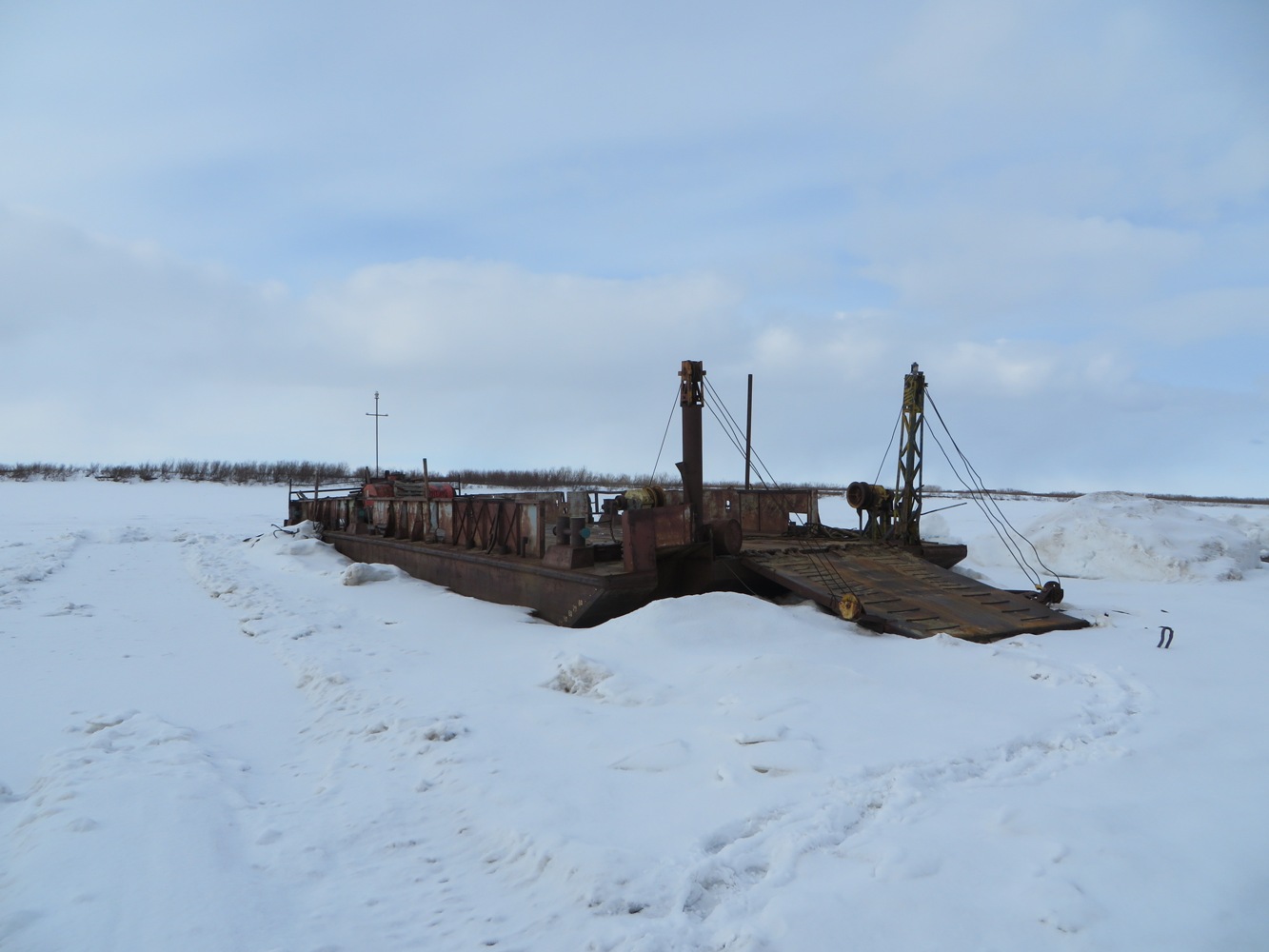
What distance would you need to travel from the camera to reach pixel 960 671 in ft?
23.0

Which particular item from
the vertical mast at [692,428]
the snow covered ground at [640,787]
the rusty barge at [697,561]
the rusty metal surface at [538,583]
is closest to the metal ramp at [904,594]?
the rusty barge at [697,561]

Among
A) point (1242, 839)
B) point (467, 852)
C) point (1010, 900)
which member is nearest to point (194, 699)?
point (467, 852)

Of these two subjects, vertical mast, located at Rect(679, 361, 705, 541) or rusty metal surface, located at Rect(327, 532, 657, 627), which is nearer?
rusty metal surface, located at Rect(327, 532, 657, 627)

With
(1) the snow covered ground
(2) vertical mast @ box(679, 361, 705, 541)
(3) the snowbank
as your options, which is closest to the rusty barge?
(2) vertical mast @ box(679, 361, 705, 541)

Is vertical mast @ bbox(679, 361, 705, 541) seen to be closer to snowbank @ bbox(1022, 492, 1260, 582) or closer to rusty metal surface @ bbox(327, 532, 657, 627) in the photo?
rusty metal surface @ bbox(327, 532, 657, 627)

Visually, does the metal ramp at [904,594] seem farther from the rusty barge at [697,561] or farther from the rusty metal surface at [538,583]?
the rusty metal surface at [538,583]

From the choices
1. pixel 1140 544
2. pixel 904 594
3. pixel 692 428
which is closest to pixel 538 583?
pixel 692 428

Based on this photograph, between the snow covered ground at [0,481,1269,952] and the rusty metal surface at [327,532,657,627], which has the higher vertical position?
the rusty metal surface at [327,532,657,627]

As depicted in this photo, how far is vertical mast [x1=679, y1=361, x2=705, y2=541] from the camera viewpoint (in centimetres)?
1070

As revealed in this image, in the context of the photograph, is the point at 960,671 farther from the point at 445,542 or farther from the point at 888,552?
the point at 445,542

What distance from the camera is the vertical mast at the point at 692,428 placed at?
10703 millimetres

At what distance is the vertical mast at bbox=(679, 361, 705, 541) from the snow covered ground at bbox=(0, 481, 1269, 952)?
220 cm

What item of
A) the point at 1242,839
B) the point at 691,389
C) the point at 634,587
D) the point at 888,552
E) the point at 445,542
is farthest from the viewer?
the point at 445,542

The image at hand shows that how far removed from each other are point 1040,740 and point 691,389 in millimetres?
6654
